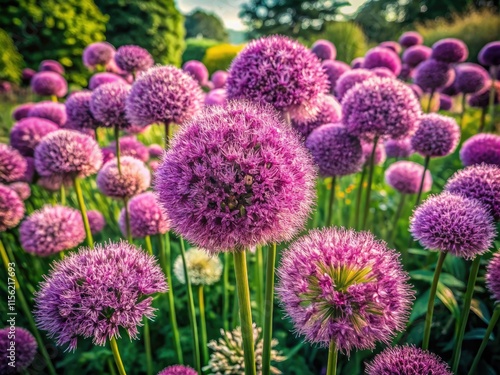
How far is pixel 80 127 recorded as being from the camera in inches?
101

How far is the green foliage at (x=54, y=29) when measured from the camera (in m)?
9.66

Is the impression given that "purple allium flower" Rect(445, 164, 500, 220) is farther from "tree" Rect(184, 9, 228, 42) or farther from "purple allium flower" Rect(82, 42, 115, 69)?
"tree" Rect(184, 9, 228, 42)

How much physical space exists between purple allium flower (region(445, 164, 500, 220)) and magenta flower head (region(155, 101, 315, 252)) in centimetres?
94

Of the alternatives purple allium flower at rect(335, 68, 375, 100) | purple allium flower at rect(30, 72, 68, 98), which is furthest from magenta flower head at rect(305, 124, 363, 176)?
purple allium flower at rect(30, 72, 68, 98)

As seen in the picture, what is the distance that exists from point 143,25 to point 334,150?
1491 centimetres

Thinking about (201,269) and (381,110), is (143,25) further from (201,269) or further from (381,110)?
(381,110)

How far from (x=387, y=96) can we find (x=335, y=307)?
1.46 m

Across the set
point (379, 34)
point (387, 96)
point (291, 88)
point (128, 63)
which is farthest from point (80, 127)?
point (379, 34)

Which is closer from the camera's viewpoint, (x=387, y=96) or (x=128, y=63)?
(x=387, y=96)

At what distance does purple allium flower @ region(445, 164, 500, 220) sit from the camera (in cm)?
161

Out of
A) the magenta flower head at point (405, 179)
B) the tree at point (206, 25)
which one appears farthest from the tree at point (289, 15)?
the magenta flower head at point (405, 179)

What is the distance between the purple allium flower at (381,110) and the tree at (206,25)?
45.8 metres

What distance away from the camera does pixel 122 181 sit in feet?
7.19

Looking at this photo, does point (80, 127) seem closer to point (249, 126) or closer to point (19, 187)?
point (19, 187)
